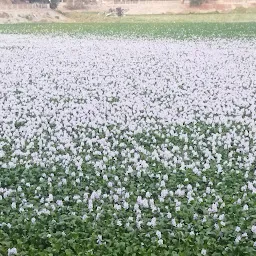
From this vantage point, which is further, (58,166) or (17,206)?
(58,166)

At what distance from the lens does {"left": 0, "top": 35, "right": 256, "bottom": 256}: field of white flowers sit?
5.52m

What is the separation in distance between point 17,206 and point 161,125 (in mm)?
4136

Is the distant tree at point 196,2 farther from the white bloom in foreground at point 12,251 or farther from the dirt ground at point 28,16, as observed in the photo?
the white bloom in foreground at point 12,251

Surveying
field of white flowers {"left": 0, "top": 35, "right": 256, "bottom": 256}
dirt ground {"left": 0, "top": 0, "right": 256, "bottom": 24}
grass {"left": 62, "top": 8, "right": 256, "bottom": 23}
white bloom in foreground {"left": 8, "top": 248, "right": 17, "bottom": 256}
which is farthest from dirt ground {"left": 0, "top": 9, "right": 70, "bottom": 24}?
white bloom in foreground {"left": 8, "top": 248, "right": 17, "bottom": 256}

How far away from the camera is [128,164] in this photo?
7.76m

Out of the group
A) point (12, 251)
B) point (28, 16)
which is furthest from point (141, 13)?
point (12, 251)

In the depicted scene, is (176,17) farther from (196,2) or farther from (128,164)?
(128,164)

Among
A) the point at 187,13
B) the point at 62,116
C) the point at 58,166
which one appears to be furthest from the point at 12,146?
the point at 187,13

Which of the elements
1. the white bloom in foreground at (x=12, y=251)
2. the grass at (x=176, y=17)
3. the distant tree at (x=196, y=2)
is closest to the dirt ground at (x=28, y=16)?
the grass at (x=176, y=17)

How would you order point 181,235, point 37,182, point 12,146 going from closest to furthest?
point 181,235 → point 37,182 → point 12,146

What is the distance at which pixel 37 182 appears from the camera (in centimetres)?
709

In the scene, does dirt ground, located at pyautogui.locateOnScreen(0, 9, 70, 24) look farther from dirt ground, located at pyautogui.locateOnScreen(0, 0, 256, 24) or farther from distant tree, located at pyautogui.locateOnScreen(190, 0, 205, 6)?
distant tree, located at pyautogui.locateOnScreen(190, 0, 205, 6)

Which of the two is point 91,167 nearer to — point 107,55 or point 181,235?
point 181,235

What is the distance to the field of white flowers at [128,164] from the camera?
552 centimetres
